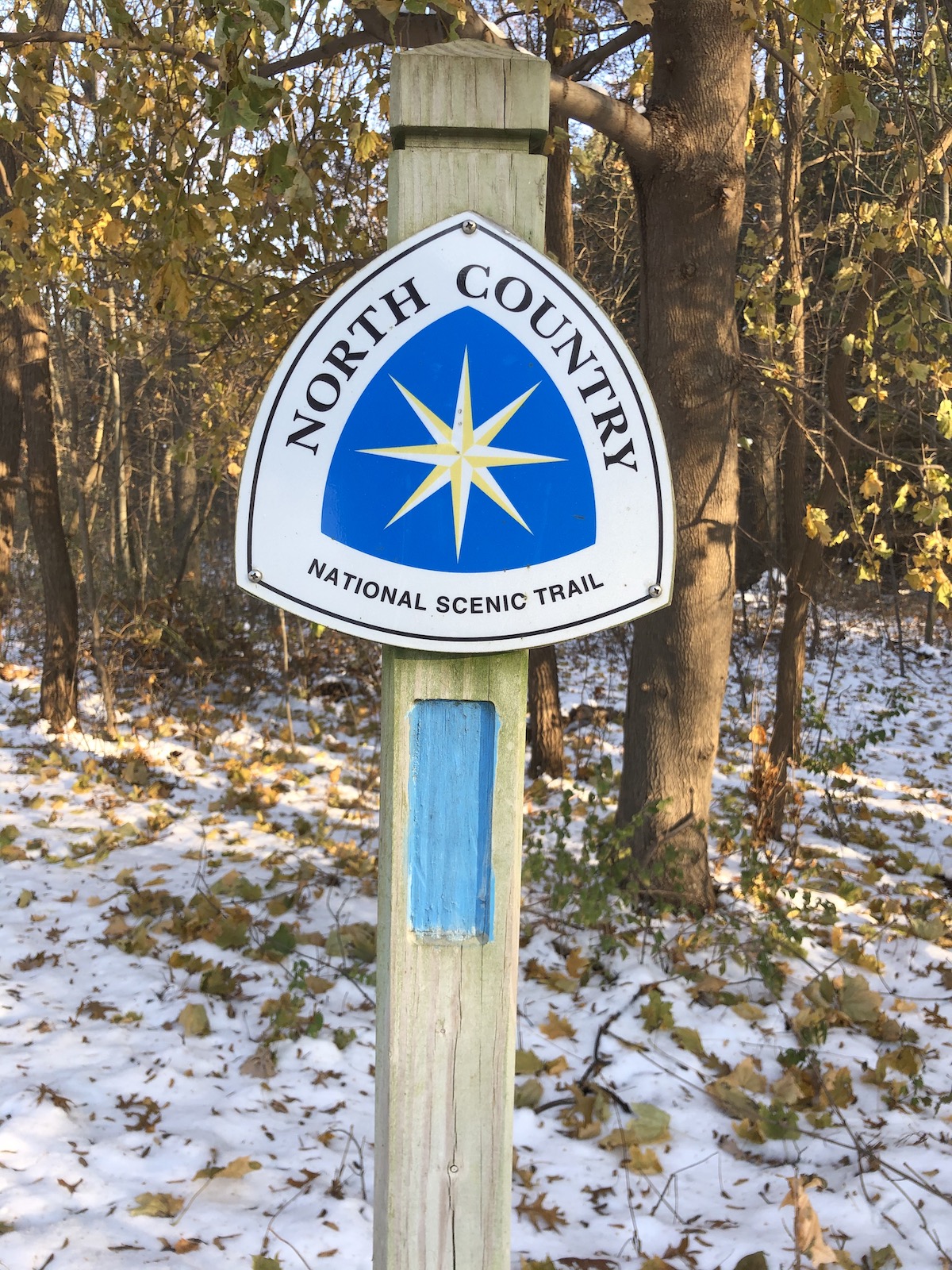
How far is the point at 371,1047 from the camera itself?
11.1 ft

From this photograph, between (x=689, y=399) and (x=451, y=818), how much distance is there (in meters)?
3.18

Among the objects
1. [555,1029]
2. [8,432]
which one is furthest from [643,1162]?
[8,432]

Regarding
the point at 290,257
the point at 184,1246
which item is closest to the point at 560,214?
the point at 290,257

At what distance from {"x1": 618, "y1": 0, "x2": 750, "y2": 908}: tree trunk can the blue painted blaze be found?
2.85 m

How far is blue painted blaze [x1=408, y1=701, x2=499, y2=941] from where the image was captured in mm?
1280

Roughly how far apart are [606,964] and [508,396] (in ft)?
10.3

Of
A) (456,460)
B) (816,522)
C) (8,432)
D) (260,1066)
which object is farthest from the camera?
(8,432)

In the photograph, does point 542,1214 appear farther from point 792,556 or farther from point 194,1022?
point 792,556

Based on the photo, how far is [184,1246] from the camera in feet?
7.70

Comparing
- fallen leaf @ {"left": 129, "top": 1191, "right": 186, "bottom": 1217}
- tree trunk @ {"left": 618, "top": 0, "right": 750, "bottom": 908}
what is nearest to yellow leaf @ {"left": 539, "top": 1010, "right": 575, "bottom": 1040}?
tree trunk @ {"left": 618, "top": 0, "right": 750, "bottom": 908}

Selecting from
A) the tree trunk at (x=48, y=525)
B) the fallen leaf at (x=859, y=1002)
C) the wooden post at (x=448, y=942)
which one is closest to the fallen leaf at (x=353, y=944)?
the fallen leaf at (x=859, y=1002)

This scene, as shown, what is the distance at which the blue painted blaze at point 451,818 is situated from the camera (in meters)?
1.28

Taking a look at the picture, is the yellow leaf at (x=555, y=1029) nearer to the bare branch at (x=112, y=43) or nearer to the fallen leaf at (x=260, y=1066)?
the fallen leaf at (x=260, y=1066)

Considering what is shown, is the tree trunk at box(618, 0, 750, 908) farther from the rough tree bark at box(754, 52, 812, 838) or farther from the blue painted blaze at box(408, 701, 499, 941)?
the blue painted blaze at box(408, 701, 499, 941)
